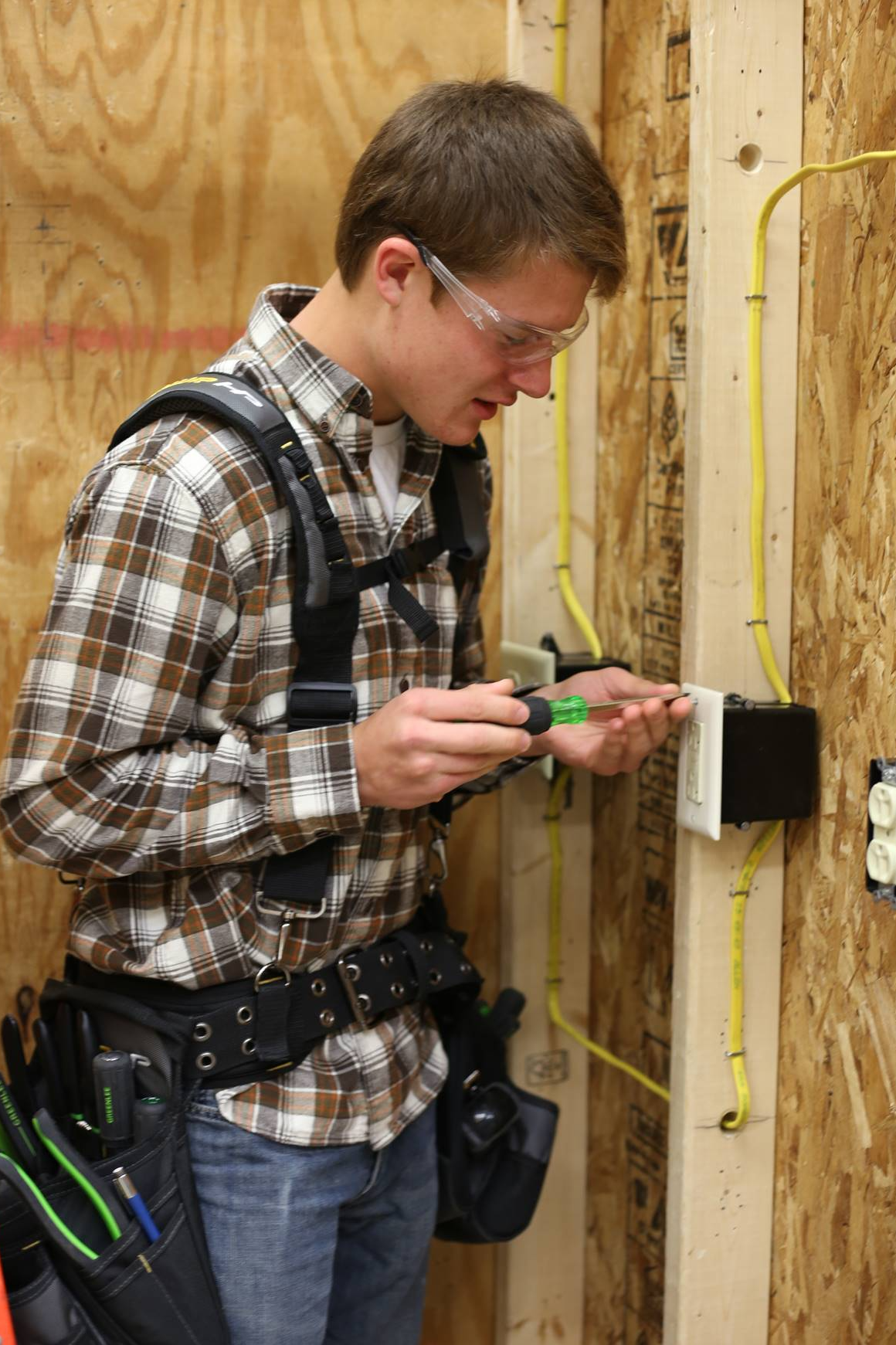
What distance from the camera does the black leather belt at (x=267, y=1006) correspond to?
129cm

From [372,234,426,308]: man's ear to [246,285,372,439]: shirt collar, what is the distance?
9 cm

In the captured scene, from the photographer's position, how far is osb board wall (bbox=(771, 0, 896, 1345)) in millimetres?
1242

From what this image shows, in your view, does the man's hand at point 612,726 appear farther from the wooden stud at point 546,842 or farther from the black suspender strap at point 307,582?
the wooden stud at point 546,842

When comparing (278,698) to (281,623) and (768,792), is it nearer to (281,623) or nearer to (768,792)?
(281,623)

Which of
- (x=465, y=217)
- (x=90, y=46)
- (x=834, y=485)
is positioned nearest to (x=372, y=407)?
(x=465, y=217)

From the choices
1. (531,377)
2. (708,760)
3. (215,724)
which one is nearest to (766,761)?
(708,760)

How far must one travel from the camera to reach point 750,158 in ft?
4.34

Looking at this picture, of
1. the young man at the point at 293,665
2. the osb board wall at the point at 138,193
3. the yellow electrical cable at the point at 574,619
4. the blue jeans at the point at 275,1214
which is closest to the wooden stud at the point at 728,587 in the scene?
the young man at the point at 293,665

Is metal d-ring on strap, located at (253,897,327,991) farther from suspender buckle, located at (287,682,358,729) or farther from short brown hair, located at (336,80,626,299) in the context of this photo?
short brown hair, located at (336,80,626,299)

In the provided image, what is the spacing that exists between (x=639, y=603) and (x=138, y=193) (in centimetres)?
82

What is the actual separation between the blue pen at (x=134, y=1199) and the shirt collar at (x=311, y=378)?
0.74 m

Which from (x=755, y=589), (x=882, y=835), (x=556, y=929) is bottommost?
(x=556, y=929)

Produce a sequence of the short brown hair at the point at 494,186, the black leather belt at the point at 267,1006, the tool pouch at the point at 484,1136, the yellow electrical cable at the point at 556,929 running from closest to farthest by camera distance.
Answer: the short brown hair at the point at 494,186 < the black leather belt at the point at 267,1006 < the tool pouch at the point at 484,1136 < the yellow electrical cable at the point at 556,929

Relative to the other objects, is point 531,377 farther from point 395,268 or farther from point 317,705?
point 317,705
